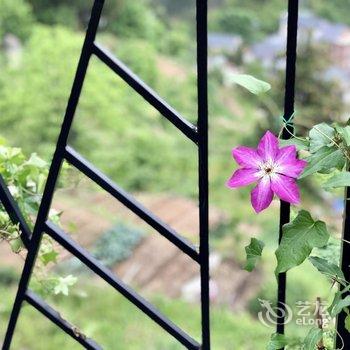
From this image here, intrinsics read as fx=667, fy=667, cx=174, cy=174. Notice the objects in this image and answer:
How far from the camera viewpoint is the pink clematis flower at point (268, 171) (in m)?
0.38

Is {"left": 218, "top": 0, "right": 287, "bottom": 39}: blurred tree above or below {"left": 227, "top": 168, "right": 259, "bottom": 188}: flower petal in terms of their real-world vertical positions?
above

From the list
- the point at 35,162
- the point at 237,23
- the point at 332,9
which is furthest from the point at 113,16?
the point at 35,162

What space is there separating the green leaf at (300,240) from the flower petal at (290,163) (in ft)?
0.08

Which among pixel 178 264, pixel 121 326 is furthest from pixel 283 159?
pixel 178 264

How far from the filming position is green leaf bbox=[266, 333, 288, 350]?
0.44 m

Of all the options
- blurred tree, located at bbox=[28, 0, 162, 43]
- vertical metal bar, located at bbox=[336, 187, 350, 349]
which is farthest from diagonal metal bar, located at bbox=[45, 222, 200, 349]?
blurred tree, located at bbox=[28, 0, 162, 43]

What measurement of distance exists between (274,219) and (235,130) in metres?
2.98

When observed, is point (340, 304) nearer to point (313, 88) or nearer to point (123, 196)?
point (123, 196)

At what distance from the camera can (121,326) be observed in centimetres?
436

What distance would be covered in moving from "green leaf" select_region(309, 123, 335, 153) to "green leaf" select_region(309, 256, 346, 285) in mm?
67

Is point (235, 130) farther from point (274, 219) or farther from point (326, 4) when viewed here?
point (326, 4)

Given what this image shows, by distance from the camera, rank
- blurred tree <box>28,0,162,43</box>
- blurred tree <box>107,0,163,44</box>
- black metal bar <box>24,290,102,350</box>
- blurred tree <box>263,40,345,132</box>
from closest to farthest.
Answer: black metal bar <box>24,290,102,350</box>, blurred tree <box>263,40,345,132</box>, blurred tree <box>28,0,162,43</box>, blurred tree <box>107,0,163,44</box>

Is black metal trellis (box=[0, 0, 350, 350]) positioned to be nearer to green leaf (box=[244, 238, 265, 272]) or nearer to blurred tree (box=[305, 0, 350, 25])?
green leaf (box=[244, 238, 265, 272])

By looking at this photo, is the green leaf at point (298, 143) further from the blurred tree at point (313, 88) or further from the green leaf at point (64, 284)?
the blurred tree at point (313, 88)
